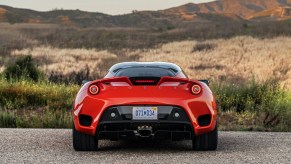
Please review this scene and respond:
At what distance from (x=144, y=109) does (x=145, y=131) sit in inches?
11.4

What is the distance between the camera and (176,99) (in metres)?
8.67

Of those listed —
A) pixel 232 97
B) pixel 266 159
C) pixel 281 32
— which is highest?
pixel 266 159

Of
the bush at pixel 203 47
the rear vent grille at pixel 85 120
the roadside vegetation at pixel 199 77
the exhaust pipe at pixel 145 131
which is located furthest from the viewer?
the bush at pixel 203 47

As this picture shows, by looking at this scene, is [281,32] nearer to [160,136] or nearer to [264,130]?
[264,130]

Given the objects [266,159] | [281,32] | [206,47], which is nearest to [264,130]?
[266,159]

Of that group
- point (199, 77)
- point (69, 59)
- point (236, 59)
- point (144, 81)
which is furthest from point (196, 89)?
point (69, 59)

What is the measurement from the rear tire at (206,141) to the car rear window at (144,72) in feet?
3.55

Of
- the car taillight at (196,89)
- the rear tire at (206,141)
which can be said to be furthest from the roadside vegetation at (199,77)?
the car taillight at (196,89)

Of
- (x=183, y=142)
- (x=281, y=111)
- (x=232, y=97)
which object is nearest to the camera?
(x=183, y=142)

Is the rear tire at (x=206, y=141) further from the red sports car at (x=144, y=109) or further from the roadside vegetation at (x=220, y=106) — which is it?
the roadside vegetation at (x=220, y=106)

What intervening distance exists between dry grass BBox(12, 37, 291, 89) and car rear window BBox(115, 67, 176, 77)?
1778 centimetres

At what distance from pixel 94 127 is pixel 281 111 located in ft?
21.6

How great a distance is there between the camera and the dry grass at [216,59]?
34500mm

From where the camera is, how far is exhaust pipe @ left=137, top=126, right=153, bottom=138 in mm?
8734
